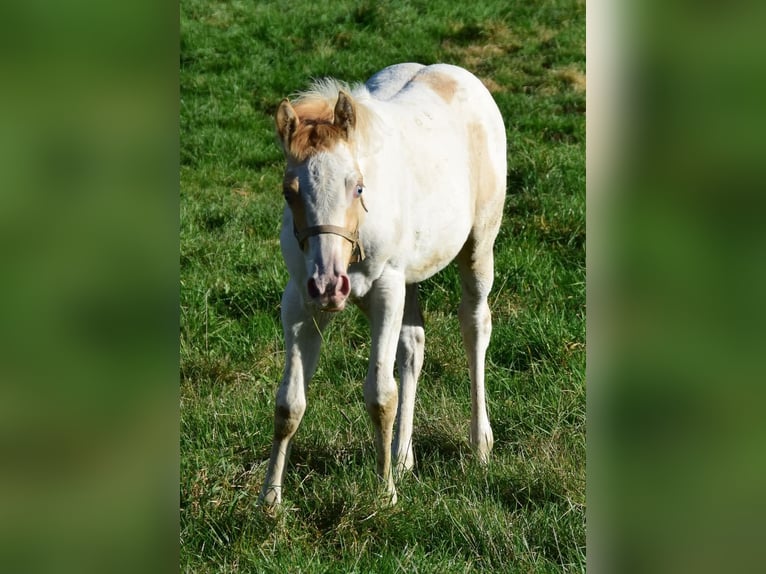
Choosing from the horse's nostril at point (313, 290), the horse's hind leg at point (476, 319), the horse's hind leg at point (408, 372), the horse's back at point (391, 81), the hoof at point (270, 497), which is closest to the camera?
the horse's nostril at point (313, 290)

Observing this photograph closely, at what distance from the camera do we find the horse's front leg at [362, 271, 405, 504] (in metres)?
3.41

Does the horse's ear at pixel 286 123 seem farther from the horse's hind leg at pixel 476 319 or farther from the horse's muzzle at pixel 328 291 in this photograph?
the horse's hind leg at pixel 476 319

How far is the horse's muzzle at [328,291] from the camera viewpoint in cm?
280

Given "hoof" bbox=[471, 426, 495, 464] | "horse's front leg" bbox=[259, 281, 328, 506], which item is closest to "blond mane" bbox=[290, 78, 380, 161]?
"horse's front leg" bbox=[259, 281, 328, 506]

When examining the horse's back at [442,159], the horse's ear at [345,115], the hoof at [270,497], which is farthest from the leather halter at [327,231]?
the hoof at [270,497]

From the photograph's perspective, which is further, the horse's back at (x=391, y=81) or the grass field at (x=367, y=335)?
the horse's back at (x=391, y=81)

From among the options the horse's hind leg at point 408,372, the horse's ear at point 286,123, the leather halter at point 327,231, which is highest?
the horse's ear at point 286,123

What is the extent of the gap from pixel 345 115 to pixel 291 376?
1.09 metres

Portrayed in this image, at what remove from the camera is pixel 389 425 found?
357cm

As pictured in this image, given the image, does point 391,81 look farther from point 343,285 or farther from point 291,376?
point 343,285

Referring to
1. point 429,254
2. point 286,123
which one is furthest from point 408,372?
point 286,123

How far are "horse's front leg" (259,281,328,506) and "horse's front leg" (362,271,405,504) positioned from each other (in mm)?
223
